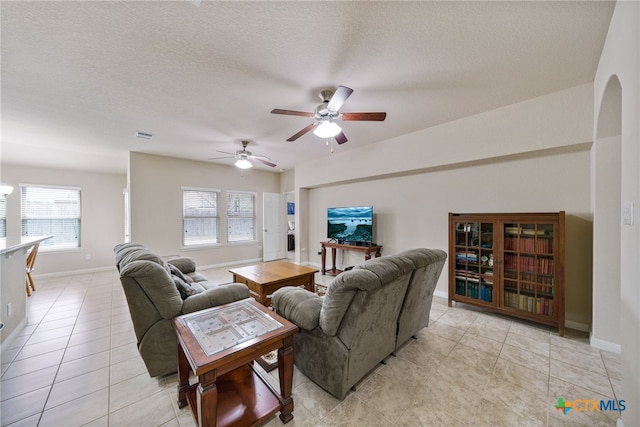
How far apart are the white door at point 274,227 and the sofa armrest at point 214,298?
4316 mm

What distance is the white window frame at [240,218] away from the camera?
6.19 meters

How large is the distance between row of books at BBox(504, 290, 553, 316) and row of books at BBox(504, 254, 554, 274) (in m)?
0.31

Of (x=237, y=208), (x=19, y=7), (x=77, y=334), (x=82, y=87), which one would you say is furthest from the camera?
(x=237, y=208)

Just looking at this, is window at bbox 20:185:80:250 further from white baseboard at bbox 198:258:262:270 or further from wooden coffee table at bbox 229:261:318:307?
wooden coffee table at bbox 229:261:318:307

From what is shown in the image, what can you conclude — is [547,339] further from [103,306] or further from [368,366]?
[103,306]

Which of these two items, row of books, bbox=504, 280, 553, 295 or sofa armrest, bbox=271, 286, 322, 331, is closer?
sofa armrest, bbox=271, 286, 322, 331

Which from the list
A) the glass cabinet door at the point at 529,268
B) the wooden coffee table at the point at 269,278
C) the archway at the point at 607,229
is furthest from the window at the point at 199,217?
the archway at the point at 607,229

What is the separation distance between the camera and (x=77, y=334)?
8.63ft

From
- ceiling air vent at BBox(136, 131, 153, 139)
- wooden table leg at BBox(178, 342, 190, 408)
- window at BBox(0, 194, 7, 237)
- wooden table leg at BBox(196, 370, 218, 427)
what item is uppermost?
ceiling air vent at BBox(136, 131, 153, 139)

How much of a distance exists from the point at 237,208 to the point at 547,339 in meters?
6.25

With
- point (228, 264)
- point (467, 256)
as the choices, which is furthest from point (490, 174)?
point (228, 264)

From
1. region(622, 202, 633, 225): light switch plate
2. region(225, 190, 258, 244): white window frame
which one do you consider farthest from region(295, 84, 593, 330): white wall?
region(225, 190, 258, 244): white window frame

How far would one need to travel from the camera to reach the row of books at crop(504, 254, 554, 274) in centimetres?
263

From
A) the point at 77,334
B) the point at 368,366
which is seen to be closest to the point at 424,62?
the point at 368,366
